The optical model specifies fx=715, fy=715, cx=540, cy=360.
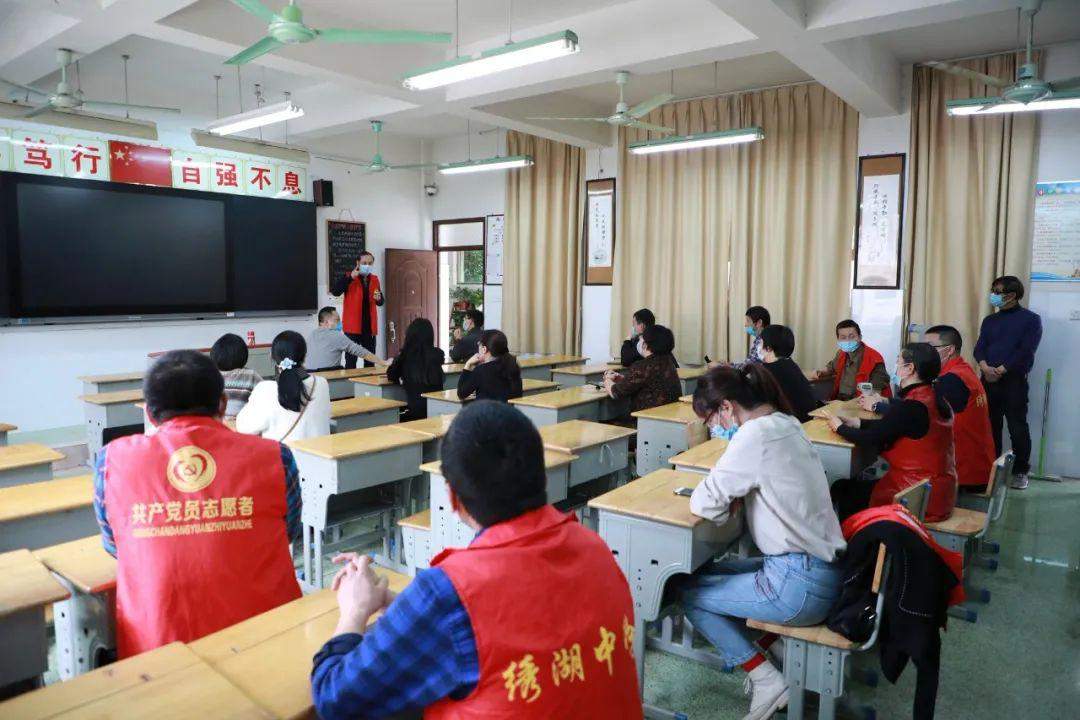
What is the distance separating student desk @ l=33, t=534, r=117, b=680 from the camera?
1792mm

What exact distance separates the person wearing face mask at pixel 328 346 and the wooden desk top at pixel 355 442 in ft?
8.51

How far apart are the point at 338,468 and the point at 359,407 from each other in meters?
1.36

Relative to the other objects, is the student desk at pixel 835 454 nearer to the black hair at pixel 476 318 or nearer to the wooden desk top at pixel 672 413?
the wooden desk top at pixel 672 413

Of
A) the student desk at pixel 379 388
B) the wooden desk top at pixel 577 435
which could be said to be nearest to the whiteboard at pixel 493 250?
the student desk at pixel 379 388

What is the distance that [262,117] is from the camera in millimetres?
5297

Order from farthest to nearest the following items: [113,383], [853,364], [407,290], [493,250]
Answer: [407,290] → [493,250] → [853,364] → [113,383]

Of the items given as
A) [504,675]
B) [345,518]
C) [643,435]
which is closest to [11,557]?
[504,675]

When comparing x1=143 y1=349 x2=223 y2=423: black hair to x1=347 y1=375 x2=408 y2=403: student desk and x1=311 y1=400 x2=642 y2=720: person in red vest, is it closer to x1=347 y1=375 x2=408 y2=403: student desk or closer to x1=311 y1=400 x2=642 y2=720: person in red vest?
x1=311 y1=400 x2=642 y2=720: person in red vest

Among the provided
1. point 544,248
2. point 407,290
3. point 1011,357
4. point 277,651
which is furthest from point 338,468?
point 407,290

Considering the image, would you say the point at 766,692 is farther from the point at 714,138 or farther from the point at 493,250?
the point at 493,250

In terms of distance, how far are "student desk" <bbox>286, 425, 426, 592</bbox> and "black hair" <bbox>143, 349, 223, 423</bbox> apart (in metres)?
1.34

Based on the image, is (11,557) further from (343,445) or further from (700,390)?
(700,390)

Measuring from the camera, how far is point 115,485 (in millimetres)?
1623

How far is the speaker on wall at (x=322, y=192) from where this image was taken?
8.24 metres
